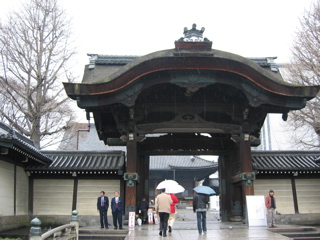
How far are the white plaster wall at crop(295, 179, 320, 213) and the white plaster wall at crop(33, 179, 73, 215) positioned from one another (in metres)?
10.7

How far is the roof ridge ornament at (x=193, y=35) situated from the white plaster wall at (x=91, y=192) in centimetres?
726

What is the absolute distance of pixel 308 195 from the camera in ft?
53.3

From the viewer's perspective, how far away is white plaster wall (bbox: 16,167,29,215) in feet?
48.5

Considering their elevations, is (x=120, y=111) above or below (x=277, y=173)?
above

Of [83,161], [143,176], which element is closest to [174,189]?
[143,176]

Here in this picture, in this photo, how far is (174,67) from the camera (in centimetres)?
1211

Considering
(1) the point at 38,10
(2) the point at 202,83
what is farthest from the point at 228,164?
(1) the point at 38,10

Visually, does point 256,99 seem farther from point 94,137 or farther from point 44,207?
point 94,137

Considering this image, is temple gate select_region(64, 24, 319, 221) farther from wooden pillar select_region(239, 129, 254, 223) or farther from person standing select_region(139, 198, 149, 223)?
person standing select_region(139, 198, 149, 223)

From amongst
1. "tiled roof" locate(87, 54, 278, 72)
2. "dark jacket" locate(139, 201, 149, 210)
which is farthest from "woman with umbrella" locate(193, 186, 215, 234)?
"tiled roof" locate(87, 54, 278, 72)

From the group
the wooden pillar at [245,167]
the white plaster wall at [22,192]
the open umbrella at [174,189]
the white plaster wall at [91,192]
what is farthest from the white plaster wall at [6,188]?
the wooden pillar at [245,167]

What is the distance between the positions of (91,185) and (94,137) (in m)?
34.6

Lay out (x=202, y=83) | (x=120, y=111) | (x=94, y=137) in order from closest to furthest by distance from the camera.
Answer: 1. (x=202, y=83)
2. (x=120, y=111)
3. (x=94, y=137)

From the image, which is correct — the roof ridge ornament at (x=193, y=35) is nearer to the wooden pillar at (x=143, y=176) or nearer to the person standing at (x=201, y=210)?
the person standing at (x=201, y=210)
